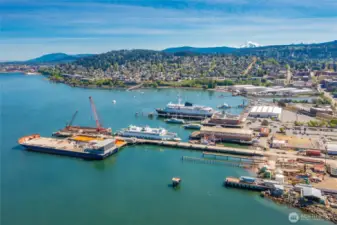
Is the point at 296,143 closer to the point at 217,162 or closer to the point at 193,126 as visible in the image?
the point at 217,162

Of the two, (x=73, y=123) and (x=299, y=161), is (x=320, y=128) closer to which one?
(x=299, y=161)

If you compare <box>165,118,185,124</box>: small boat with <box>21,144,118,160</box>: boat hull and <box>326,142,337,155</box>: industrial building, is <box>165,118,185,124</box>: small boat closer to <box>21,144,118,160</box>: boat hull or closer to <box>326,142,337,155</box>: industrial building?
<box>21,144,118,160</box>: boat hull

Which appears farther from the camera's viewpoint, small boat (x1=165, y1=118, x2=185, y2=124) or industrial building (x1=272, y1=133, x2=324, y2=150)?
small boat (x1=165, y1=118, x2=185, y2=124)

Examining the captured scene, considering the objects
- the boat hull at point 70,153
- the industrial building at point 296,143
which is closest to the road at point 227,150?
the industrial building at point 296,143

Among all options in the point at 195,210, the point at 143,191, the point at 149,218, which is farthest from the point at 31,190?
the point at 195,210

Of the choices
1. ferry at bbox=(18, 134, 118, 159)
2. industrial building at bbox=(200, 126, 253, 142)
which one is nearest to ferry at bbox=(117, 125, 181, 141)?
ferry at bbox=(18, 134, 118, 159)

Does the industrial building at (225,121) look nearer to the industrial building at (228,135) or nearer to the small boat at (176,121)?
the small boat at (176,121)

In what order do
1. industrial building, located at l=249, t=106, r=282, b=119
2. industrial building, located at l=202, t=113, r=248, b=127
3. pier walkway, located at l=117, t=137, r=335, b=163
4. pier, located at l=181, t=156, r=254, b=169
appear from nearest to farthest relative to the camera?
pier, located at l=181, t=156, r=254, b=169, pier walkway, located at l=117, t=137, r=335, b=163, industrial building, located at l=202, t=113, r=248, b=127, industrial building, located at l=249, t=106, r=282, b=119

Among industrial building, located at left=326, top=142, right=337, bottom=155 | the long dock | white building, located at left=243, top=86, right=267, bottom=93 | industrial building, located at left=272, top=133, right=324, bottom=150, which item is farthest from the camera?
white building, located at left=243, top=86, right=267, bottom=93
